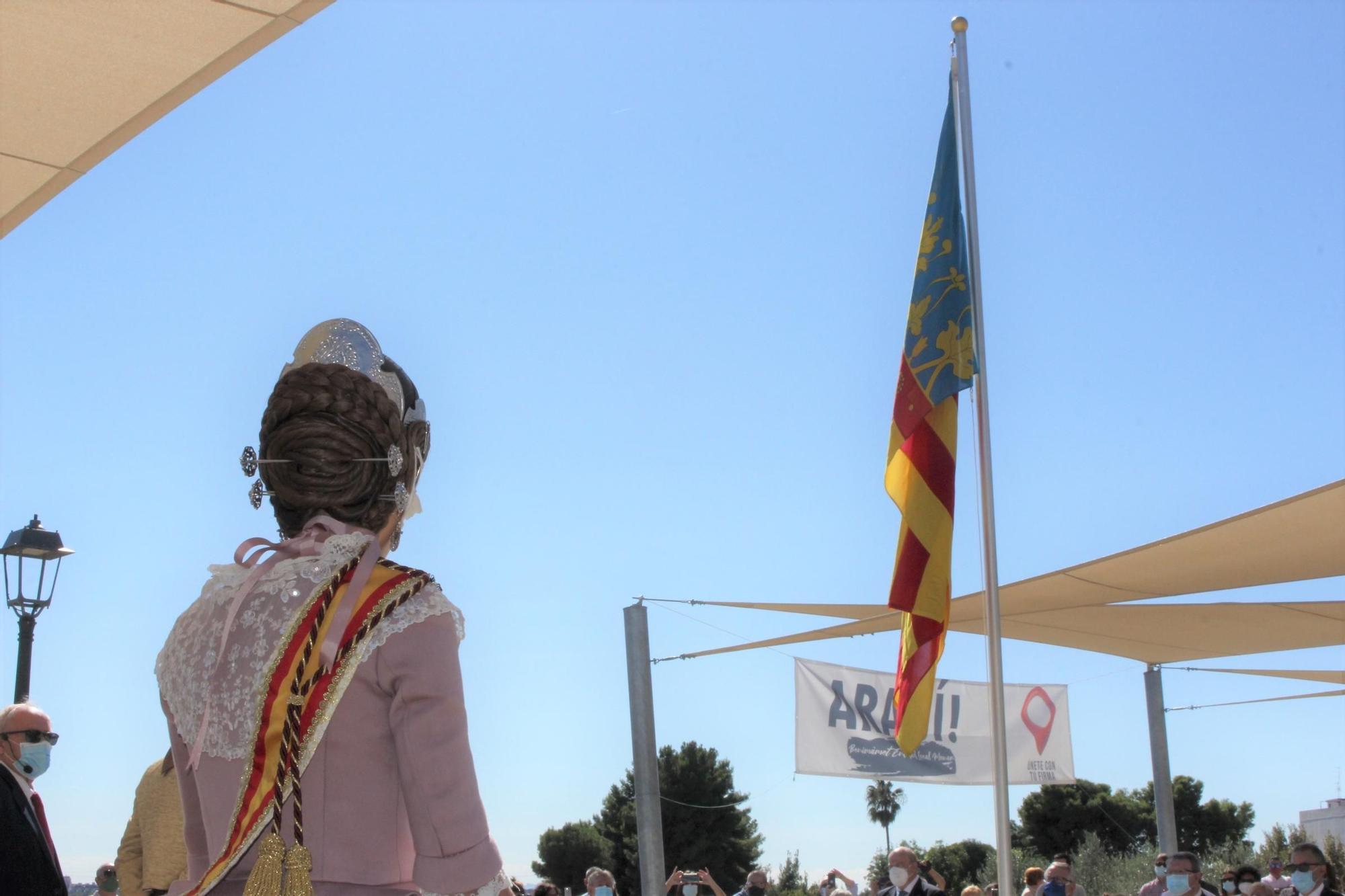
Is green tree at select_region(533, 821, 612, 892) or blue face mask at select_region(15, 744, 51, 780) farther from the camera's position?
green tree at select_region(533, 821, 612, 892)

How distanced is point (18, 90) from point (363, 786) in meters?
2.06

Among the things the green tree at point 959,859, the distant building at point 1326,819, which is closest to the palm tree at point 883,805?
the green tree at point 959,859

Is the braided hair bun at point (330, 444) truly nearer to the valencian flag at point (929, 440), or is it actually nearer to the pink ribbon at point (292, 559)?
the pink ribbon at point (292, 559)

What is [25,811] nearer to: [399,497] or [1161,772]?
[399,497]

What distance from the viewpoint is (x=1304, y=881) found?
6.84m

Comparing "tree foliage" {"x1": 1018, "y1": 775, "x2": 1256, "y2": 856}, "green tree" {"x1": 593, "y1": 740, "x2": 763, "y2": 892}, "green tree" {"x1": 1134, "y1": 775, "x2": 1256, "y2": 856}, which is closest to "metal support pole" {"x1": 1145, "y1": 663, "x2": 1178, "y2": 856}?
"green tree" {"x1": 593, "y1": 740, "x2": 763, "y2": 892}

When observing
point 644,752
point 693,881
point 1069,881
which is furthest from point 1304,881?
point 693,881

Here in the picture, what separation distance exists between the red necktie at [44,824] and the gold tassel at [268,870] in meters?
1.85

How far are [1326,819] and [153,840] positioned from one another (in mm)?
24722

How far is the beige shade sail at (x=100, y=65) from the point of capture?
2.61m

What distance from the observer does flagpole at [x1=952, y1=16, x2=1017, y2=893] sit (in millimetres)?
4285

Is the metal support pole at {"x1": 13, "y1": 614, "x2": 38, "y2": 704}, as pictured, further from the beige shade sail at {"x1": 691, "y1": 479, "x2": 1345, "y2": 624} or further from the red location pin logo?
the red location pin logo

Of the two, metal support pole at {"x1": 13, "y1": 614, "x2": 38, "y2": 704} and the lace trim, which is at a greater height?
metal support pole at {"x1": 13, "y1": 614, "x2": 38, "y2": 704}

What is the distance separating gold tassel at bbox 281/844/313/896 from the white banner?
850 centimetres
